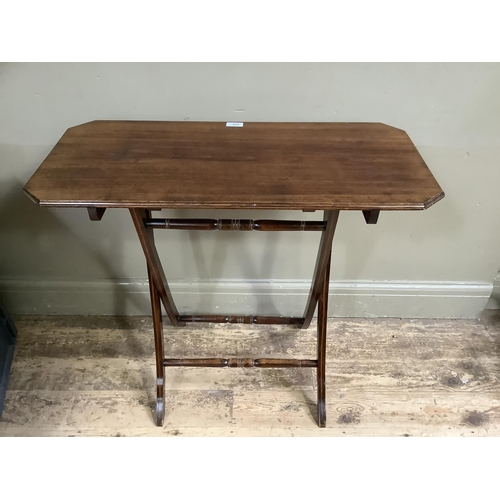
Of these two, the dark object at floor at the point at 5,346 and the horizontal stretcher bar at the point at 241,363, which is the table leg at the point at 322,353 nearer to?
the horizontal stretcher bar at the point at 241,363

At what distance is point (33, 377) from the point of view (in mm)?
1812

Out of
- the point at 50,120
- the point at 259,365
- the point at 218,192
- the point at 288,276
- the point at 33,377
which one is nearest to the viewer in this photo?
the point at 218,192

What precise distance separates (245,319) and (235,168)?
0.79 metres

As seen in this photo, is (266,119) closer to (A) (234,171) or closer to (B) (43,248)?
(A) (234,171)

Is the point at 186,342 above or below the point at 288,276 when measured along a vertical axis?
below

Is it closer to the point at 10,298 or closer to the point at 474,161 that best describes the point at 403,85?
the point at 474,161

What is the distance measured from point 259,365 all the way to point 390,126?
36.2 inches

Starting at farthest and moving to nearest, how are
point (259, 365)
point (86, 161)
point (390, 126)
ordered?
1. point (259, 365)
2. point (390, 126)
3. point (86, 161)

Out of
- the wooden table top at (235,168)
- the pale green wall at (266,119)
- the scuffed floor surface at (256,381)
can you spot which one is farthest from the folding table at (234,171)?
the scuffed floor surface at (256,381)

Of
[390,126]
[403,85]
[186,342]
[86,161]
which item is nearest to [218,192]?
[86,161]

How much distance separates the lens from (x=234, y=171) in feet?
3.89

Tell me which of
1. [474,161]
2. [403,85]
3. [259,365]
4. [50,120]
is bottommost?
[259,365]

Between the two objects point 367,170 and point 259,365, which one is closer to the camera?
point 367,170

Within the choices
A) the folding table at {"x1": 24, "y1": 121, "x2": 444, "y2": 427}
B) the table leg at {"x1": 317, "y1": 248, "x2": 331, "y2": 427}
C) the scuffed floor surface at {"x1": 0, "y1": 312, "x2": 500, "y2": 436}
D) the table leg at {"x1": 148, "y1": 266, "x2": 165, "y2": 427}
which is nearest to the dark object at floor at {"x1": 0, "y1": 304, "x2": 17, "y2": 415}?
the scuffed floor surface at {"x1": 0, "y1": 312, "x2": 500, "y2": 436}
